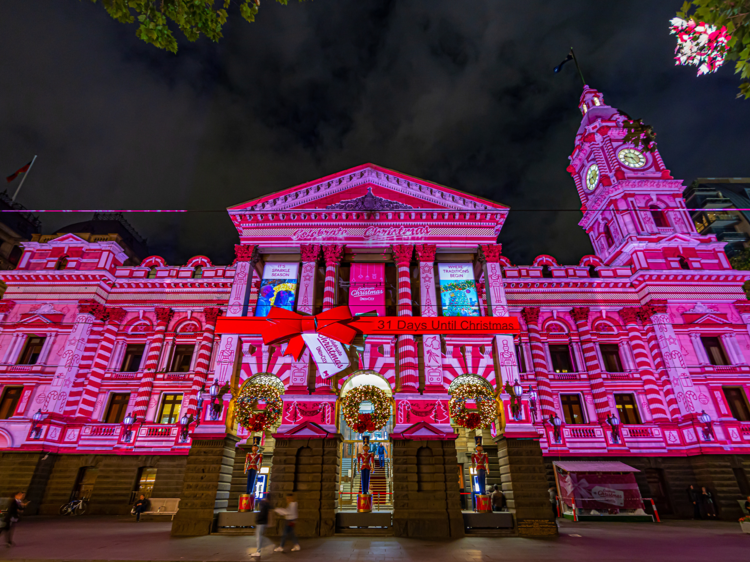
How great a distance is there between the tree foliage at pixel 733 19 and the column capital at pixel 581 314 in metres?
24.0

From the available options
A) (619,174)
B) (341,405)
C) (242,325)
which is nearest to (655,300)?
(619,174)

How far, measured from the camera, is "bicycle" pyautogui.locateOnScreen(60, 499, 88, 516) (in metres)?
23.5

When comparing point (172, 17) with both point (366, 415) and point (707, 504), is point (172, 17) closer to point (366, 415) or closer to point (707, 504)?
point (366, 415)

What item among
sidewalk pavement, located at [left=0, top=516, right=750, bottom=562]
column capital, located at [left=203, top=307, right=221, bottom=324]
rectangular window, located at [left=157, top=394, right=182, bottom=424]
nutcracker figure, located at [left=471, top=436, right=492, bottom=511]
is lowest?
sidewalk pavement, located at [left=0, top=516, right=750, bottom=562]

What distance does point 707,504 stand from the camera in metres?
22.8

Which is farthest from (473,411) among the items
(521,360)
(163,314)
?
(163,314)

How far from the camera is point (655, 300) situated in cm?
2816

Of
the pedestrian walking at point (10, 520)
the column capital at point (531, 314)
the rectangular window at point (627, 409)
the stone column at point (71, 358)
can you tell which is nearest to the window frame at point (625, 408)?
the rectangular window at point (627, 409)

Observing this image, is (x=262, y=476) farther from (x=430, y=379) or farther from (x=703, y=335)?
(x=703, y=335)

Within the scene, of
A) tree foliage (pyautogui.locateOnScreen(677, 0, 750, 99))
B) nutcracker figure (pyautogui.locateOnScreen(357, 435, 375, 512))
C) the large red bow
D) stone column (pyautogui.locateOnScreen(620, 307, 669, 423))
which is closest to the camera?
tree foliage (pyautogui.locateOnScreen(677, 0, 750, 99))

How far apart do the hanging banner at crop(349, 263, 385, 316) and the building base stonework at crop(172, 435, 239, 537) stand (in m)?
8.78

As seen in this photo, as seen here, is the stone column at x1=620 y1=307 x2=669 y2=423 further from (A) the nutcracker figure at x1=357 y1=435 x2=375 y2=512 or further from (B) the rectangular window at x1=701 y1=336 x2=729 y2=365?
(A) the nutcracker figure at x1=357 y1=435 x2=375 y2=512

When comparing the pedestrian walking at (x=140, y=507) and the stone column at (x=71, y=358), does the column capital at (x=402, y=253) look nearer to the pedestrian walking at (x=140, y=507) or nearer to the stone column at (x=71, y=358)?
the pedestrian walking at (x=140, y=507)

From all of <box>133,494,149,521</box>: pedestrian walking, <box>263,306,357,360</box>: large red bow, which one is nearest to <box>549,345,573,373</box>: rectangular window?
<box>263,306,357,360</box>: large red bow
